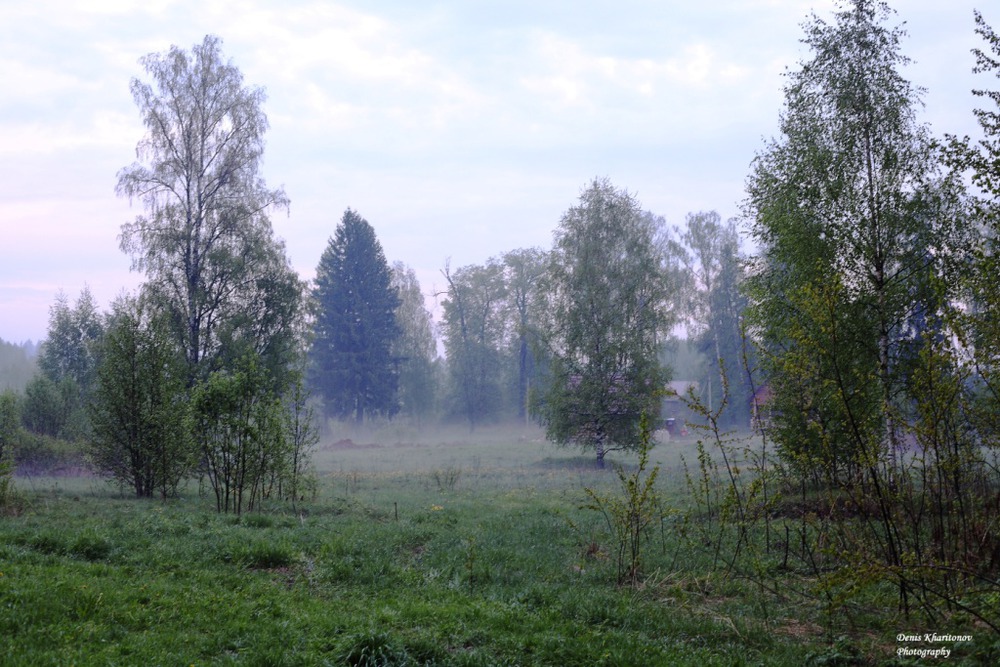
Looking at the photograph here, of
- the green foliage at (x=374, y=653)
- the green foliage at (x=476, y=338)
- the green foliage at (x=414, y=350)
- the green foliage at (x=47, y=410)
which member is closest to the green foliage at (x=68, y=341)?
the green foliage at (x=47, y=410)

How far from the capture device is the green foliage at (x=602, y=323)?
28.6 metres

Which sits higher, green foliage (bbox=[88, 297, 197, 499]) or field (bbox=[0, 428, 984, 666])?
green foliage (bbox=[88, 297, 197, 499])

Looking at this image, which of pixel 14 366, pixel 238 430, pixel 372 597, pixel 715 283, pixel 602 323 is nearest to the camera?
pixel 372 597

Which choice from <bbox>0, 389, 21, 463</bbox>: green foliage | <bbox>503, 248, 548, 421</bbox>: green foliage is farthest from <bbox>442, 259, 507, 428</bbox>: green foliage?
<bbox>0, 389, 21, 463</bbox>: green foliage

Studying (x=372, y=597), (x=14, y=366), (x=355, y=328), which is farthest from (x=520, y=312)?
(x=14, y=366)

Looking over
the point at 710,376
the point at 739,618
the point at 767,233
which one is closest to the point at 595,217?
the point at 767,233

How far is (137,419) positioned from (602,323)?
19.3 m

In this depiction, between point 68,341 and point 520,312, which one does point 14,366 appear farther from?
point 520,312

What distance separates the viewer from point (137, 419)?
16.2 meters

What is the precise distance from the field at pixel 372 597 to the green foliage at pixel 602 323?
1498 centimetres

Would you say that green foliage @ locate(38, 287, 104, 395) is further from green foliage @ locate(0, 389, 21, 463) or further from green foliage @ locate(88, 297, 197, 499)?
green foliage @ locate(88, 297, 197, 499)

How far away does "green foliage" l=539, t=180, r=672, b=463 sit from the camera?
28.6m

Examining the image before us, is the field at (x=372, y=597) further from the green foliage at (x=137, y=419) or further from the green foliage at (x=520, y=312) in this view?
the green foliage at (x=520, y=312)

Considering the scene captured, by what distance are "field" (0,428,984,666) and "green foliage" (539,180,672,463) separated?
49.1 feet
